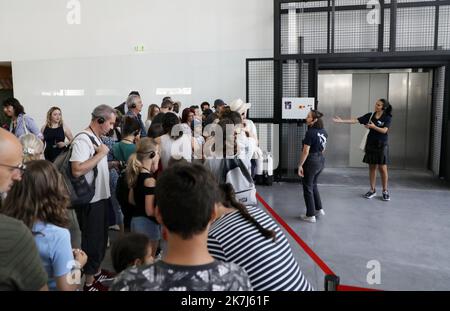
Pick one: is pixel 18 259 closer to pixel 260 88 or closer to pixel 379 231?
pixel 379 231

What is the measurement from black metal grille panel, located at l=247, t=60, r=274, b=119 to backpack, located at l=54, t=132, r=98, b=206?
514 cm

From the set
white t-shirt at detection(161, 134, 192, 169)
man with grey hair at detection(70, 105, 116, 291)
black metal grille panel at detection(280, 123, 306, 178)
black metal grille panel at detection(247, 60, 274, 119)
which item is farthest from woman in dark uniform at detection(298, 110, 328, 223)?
man with grey hair at detection(70, 105, 116, 291)

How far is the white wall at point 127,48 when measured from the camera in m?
8.06

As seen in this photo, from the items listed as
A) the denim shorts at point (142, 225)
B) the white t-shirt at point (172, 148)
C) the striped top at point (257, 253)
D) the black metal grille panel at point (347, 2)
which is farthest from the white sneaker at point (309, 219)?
the black metal grille panel at point (347, 2)

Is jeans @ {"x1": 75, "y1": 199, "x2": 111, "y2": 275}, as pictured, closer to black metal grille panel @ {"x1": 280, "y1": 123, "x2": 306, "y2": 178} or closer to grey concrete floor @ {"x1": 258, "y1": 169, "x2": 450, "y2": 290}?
grey concrete floor @ {"x1": 258, "y1": 169, "x2": 450, "y2": 290}

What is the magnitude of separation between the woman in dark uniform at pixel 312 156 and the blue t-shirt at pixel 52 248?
3.84m

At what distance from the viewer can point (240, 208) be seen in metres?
1.73

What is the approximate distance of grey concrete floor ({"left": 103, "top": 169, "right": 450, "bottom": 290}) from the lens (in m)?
3.69

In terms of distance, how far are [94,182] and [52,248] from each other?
1.50m

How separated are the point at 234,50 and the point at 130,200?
5.72 meters

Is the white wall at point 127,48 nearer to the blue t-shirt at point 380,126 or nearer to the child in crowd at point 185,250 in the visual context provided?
the blue t-shirt at point 380,126

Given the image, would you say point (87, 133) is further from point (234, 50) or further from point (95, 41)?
point (95, 41)

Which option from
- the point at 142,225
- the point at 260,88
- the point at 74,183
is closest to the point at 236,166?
the point at 142,225

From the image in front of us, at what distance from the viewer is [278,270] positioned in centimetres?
154
